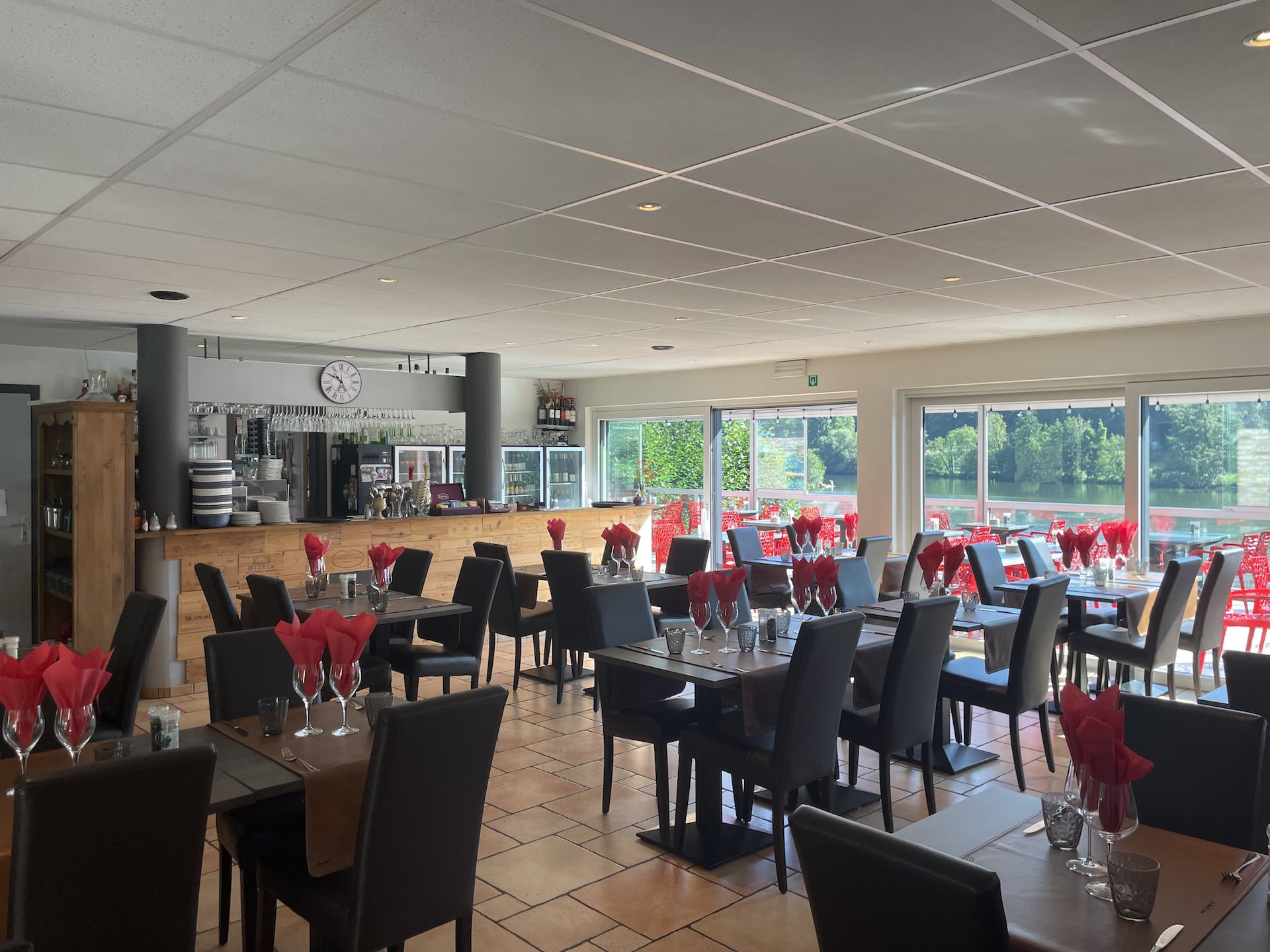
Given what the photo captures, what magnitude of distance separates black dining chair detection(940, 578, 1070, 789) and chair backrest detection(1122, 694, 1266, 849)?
72.3 inches

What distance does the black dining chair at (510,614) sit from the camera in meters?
6.16

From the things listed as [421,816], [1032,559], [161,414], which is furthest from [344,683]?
[1032,559]

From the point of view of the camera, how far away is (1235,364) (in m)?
6.18

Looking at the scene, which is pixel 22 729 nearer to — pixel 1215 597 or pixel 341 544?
pixel 341 544

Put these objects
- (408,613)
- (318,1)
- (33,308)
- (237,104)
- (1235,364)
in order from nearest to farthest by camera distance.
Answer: (318,1)
(237,104)
(408,613)
(33,308)
(1235,364)

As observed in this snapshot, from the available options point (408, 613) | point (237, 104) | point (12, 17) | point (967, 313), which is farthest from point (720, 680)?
point (967, 313)

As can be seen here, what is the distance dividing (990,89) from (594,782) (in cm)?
341

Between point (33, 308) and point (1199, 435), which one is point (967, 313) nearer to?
point (1199, 435)

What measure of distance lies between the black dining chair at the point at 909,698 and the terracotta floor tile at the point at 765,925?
0.69 m

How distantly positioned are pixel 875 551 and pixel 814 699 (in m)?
3.83

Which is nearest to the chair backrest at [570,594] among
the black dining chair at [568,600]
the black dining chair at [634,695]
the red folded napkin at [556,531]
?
the black dining chair at [568,600]

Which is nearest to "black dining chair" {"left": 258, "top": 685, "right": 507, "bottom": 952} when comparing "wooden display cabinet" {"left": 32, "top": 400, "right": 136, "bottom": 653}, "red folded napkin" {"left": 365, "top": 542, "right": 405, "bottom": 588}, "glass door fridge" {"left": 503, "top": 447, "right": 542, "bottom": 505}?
"red folded napkin" {"left": 365, "top": 542, "right": 405, "bottom": 588}

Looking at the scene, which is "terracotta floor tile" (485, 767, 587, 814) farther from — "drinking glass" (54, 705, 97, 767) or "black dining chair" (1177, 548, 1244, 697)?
"black dining chair" (1177, 548, 1244, 697)

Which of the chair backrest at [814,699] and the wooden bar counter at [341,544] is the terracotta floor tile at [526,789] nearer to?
the chair backrest at [814,699]
